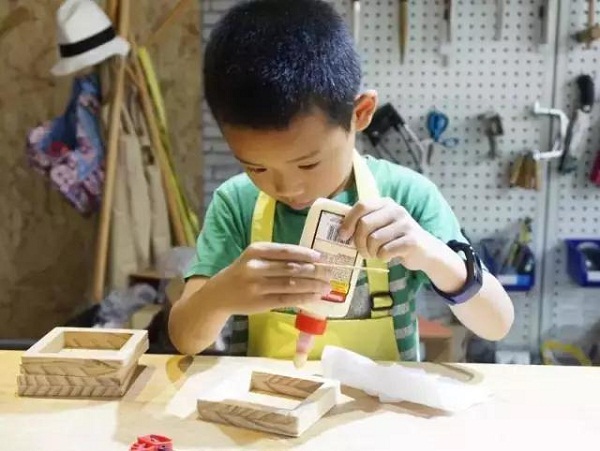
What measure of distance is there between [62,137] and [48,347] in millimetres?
1595

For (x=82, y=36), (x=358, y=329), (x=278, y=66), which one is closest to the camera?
(x=278, y=66)

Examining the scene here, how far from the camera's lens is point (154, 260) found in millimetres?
2592

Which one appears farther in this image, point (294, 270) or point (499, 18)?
point (499, 18)

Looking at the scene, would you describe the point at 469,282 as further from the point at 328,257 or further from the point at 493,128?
the point at 493,128

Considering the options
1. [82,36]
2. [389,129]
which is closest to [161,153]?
[82,36]

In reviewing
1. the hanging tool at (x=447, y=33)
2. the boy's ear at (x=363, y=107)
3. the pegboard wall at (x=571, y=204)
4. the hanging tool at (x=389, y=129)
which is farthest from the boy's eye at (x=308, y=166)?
the pegboard wall at (x=571, y=204)

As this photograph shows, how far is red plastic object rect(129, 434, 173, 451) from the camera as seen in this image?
84 cm

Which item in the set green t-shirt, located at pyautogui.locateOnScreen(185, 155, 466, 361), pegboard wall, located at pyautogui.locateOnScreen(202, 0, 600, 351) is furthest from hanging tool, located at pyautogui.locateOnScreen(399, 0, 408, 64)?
green t-shirt, located at pyautogui.locateOnScreen(185, 155, 466, 361)

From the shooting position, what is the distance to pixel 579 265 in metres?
2.52

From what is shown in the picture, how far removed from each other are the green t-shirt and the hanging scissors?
1.29 meters

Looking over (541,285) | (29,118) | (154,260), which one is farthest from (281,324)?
(29,118)

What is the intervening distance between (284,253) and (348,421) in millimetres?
209

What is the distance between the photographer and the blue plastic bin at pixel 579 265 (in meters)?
2.48

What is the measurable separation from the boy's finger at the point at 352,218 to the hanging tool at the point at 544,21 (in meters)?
1.77
